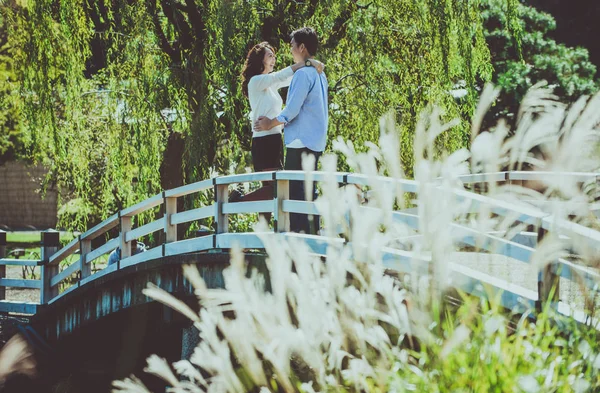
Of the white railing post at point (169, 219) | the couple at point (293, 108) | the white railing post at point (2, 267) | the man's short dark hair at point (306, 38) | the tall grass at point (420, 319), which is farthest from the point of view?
the white railing post at point (2, 267)

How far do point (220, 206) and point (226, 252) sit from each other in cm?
40

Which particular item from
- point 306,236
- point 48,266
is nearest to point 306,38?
point 306,236

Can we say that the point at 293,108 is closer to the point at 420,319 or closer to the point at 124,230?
the point at 124,230

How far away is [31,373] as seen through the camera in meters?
9.90

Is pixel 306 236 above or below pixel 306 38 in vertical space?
below

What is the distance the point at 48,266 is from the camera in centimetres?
1087

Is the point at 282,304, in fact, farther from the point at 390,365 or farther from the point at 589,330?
the point at 589,330

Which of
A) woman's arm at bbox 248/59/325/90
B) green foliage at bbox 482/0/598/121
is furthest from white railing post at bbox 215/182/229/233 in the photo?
green foliage at bbox 482/0/598/121

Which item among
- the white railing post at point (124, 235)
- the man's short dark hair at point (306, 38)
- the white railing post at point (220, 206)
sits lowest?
the white railing post at point (124, 235)

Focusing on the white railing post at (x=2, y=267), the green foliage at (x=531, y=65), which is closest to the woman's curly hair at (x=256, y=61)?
the white railing post at (x=2, y=267)

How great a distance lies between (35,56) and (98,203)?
467cm

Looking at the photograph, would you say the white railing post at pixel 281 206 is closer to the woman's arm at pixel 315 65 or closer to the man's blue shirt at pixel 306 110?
the man's blue shirt at pixel 306 110

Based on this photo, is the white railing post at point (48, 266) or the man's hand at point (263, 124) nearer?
the man's hand at point (263, 124)

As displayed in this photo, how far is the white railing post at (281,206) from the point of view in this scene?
6863mm
